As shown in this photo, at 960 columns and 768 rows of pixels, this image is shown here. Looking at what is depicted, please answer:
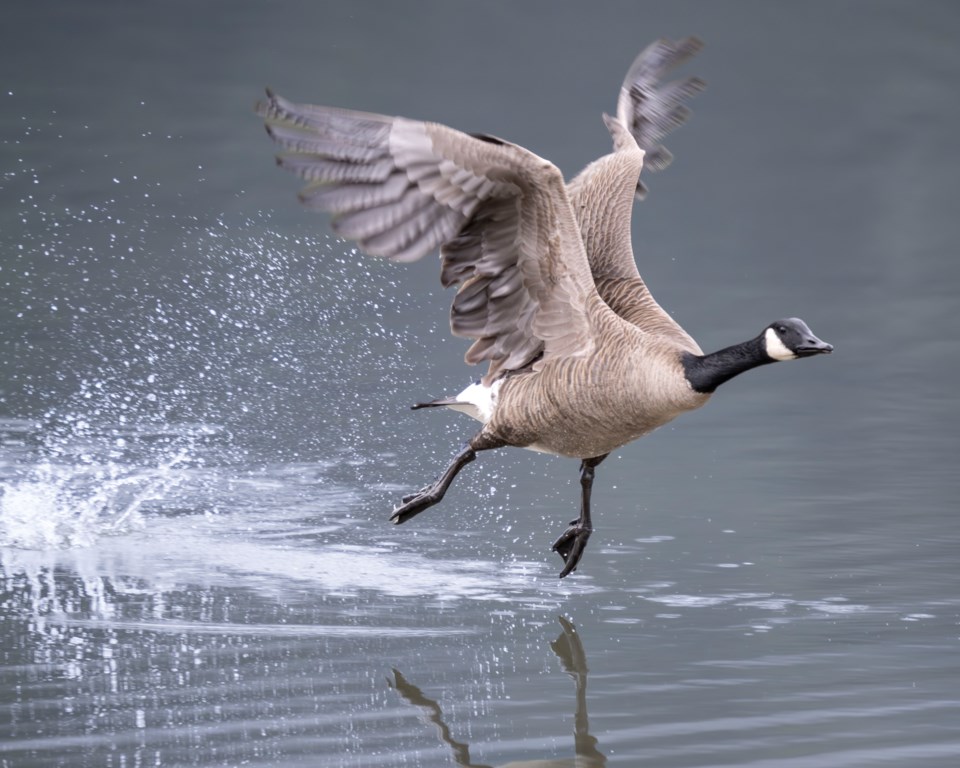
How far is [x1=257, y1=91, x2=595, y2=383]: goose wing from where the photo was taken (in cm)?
484

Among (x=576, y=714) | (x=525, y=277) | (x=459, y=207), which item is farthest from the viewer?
(x=525, y=277)

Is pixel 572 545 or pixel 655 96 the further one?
pixel 655 96

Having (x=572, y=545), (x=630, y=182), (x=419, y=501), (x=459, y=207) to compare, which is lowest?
(x=572, y=545)

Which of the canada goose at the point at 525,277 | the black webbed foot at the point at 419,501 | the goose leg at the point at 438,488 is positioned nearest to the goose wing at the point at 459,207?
the canada goose at the point at 525,277

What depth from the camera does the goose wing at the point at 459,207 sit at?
4.84 metres

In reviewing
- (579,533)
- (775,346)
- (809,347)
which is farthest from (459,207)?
(579,533)

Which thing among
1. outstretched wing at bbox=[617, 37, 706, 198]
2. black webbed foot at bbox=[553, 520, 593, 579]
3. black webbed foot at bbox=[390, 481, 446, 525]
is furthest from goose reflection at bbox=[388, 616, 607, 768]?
outstretched wing at bbox=[617, 37, 706, 198]

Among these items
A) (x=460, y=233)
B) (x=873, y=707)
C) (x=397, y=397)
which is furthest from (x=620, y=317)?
(x=397, y=397)

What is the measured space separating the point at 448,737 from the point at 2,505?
11.0 ft

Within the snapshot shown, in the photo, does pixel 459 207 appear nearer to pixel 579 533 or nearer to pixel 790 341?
pixel 790 341

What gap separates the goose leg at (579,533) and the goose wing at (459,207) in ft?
2.35

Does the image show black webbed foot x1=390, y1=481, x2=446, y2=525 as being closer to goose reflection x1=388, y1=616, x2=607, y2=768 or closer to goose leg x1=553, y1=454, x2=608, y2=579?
goose leg x1=553, y1=454, x2=608, y2=579

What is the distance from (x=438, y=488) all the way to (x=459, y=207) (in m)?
1.31

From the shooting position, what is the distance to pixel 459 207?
520 centimetres
